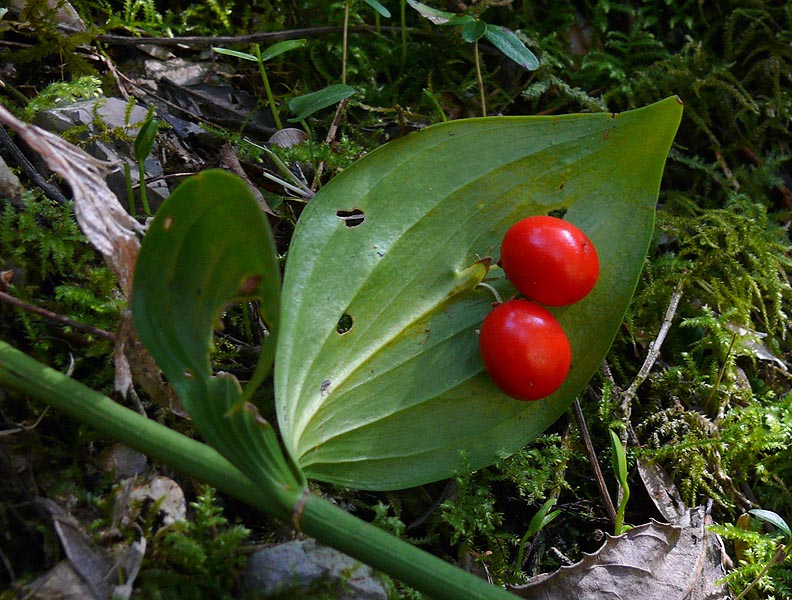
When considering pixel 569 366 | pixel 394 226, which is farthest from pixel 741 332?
pixel 394 226

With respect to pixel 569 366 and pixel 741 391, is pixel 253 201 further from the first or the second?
pixel 741 391

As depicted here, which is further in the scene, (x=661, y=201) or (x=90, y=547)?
(x=661, y=201)

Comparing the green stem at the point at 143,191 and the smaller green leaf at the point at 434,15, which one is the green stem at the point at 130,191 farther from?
the smaller green leaf at the point at 434,15

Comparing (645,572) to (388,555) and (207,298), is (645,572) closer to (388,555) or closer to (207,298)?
(388,555)

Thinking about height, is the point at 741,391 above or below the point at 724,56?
below

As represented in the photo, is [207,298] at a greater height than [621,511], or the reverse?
[207,298]

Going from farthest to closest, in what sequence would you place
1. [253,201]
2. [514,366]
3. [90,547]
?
[514,366] → [90,547] → [253,201]

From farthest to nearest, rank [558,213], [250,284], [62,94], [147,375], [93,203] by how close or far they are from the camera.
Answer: [62,94] < [558,213] < [147,375] < [93,203] < [250,284]

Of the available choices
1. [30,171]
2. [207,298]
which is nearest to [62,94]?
[30,171]
